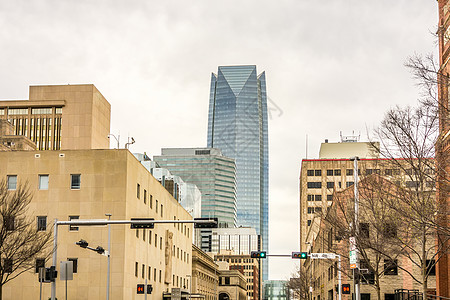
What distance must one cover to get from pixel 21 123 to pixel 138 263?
100646 mm

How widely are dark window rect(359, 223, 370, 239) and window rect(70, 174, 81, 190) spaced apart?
109ft

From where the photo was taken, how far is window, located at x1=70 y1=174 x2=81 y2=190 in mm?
63159

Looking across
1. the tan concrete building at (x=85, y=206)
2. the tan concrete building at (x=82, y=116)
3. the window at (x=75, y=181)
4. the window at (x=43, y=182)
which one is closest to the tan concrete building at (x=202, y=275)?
the tan concrete building at (x=82, y=116)

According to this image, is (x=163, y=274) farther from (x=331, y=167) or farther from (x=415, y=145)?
(x=331, y=167)

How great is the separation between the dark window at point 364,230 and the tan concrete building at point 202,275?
6837 cm

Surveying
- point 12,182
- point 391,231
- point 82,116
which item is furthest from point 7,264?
point 82,116

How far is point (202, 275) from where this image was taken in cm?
13200

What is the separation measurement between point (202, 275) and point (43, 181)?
2902 inches

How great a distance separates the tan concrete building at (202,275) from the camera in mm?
120250

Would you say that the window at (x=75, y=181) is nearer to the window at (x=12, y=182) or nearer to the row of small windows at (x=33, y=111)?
the window at (x=12, y=182)

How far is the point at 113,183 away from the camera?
62875mm

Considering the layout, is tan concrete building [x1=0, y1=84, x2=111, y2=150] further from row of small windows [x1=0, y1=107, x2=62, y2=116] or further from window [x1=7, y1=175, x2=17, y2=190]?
window [x1=7, y1=175, x2=17, y2=190]

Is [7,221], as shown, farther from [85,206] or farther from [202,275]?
[202,275]

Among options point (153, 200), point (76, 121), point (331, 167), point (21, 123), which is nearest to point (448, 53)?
point (153, 200)
